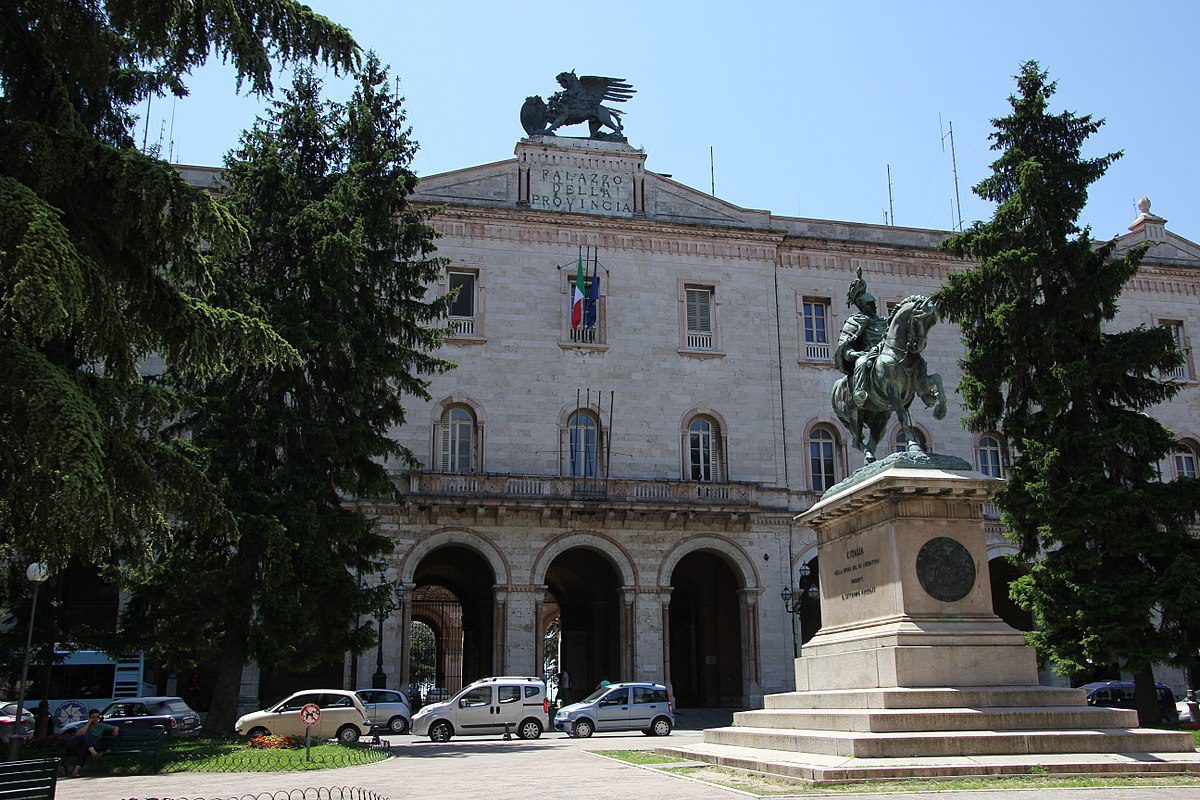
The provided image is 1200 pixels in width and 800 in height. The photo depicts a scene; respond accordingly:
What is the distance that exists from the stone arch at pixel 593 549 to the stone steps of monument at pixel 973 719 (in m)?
19.1

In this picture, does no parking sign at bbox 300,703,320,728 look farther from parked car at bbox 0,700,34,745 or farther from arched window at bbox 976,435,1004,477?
arched window at bbox 976,435,1004,477

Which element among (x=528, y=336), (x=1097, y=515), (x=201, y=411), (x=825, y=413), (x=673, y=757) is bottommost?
(x=673, y=757)

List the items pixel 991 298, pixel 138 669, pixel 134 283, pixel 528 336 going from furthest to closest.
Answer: pixel 528 336 < pixel 138 669 < pixel 991 298 < pixel 134 283

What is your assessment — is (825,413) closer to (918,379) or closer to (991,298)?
(991,298)

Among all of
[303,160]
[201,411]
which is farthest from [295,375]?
[303,160]

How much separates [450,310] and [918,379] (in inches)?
849

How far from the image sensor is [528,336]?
108ft

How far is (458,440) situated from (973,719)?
2260 cm

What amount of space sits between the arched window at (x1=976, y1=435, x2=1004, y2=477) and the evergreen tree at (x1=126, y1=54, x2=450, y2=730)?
1980 centimetres

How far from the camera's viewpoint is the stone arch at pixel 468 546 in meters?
30.3

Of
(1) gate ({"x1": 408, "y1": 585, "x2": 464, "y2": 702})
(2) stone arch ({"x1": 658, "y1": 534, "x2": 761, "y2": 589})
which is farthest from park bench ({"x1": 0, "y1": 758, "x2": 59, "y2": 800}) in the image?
(1) gate ({"x1": 408, "y1": 585, "x2": 464, "y2": 702})

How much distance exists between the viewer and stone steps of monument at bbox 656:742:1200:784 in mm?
9906

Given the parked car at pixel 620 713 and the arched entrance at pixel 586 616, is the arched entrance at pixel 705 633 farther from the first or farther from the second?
the parked car at pixel 620 713

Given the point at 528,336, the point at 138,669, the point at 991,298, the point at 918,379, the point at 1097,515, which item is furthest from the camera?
the point at 528,336
